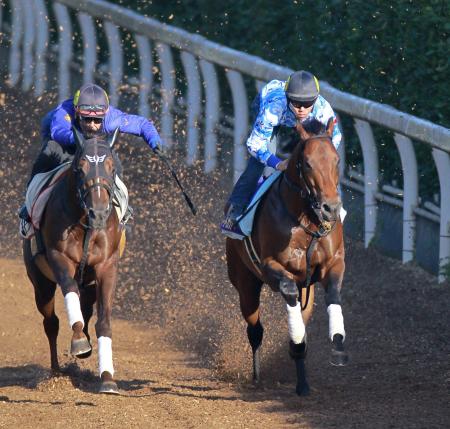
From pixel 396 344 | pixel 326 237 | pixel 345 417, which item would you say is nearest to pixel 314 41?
pixel 396 344

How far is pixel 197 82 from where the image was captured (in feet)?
51.1

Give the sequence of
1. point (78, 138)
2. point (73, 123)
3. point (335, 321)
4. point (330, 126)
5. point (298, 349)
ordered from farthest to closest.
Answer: point (73, 123) → point (298, 349) → point (78, 138) → point (330, 126) → point (335, 321)

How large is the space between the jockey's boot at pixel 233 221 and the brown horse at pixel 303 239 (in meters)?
0.10

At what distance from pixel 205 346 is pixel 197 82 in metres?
5.17

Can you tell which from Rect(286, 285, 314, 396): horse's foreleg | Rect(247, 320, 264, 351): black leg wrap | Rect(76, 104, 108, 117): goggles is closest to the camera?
Rect(286, 285, 314, 396): horse's foreleg

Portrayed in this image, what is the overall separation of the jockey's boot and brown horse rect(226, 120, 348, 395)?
10 centimetres

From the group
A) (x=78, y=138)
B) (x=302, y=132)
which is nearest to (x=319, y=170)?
(x=302, y=132)

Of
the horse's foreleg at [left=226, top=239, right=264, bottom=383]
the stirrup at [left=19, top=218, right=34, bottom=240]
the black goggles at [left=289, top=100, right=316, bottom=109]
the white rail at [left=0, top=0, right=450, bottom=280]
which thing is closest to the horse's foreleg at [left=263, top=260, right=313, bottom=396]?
the horse's foreleg at [left=226, top=239, right=264, bottom=383]

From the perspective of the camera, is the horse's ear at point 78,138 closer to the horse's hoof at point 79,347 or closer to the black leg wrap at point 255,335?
the horse's hoof at point 79,347

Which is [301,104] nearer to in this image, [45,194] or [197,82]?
[45,194]

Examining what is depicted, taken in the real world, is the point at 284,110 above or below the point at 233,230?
above

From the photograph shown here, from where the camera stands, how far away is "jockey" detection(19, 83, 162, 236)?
9.28 m

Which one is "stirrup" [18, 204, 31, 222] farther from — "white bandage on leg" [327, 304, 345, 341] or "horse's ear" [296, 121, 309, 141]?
"white bandage on leg" [327, 304, 345, 341]

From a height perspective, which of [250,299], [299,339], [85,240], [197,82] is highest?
[197,82]
